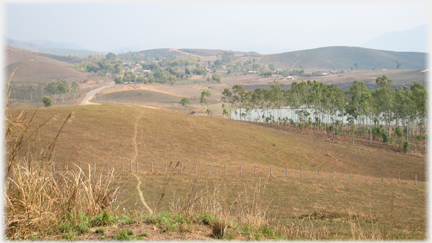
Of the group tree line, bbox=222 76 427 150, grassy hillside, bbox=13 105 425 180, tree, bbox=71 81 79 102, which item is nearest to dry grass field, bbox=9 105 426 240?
grassy hillside, bbox=13 105 425 180

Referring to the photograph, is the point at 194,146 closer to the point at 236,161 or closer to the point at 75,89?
the point at 236,161

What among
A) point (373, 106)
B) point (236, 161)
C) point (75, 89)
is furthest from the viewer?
point (75, 89)

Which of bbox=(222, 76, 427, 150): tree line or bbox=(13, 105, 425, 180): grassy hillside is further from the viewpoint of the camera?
bbox=(222, 76, 427, 150): tree line

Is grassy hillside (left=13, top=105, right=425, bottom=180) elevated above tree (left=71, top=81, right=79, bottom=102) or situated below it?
below

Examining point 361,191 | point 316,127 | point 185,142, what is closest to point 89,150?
point 185,142

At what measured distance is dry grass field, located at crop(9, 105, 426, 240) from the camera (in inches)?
703

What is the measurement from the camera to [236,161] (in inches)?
1416

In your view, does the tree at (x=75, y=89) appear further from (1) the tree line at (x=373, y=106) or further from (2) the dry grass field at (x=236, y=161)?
(2) the dry grass field at (x=236, y=161)

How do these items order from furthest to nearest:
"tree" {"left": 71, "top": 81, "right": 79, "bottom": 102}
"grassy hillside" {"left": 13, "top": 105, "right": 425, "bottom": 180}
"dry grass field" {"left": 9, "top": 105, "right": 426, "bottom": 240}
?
"tree" {"left": 71, "top": 81, "right": 79, "bottom": 102}, "grassy hillside" {"left": 13, "top": 105, "right": 425, "bottom": 180}, "dry grass field" {"left": 9, "top": 105, "right": 426, "bottom": 240}

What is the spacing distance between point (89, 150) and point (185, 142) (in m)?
12.4

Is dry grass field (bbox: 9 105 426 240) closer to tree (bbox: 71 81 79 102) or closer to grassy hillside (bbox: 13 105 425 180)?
grassy hillside (bbox: 13 105 425 180)

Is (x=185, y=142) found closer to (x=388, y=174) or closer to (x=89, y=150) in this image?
(x=89, y=150)

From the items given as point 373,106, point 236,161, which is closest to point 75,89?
point 236,161

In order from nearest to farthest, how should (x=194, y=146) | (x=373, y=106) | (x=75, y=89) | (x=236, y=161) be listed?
1. (x=236, y=161)
2. (x=194, y=146)
3. (x=373, y=106)
4. (x=75, y=89)
